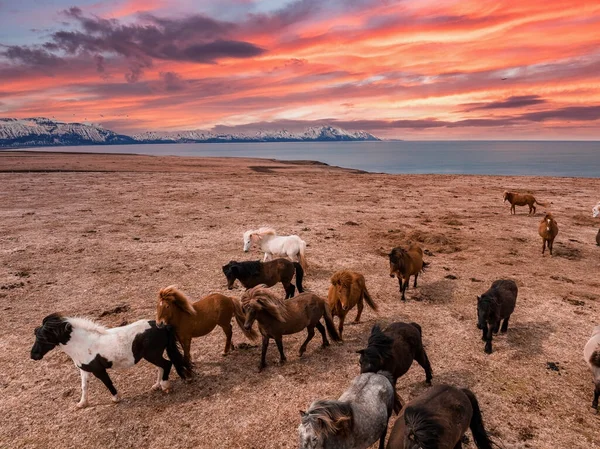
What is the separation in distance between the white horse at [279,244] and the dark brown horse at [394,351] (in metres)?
6.06

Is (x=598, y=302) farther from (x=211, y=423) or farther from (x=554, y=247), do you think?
(x=211, y=423)

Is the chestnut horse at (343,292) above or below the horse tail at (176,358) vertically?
above

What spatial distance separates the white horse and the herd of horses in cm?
187

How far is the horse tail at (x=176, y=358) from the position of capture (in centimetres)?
676

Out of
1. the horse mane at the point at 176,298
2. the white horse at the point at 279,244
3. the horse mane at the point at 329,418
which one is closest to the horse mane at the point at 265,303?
the horse mane at the point at 176,298

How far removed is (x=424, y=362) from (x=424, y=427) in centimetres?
302

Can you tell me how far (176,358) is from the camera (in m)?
6.86

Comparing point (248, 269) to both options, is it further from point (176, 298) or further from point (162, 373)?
point (162, 373)

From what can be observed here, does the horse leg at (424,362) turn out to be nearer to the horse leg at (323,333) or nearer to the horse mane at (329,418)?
the horse leg at (323,333)

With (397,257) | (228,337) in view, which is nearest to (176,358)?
(228,337)

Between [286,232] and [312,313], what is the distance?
1071 cm

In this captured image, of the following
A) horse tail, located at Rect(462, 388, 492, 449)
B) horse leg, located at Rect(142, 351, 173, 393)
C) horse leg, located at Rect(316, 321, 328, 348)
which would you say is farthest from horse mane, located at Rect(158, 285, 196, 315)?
horse tail, located at Rect(462, 388, 492, 449)

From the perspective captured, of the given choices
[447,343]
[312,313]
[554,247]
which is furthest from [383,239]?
[312,313]

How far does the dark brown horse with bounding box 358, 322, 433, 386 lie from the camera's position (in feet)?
17.7
